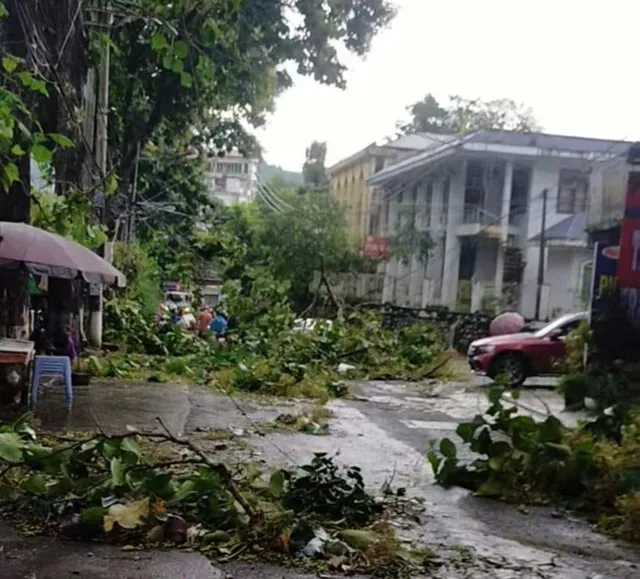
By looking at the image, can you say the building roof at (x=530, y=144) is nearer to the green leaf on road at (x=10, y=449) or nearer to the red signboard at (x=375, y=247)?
the red signboard at (x=375, y=247)

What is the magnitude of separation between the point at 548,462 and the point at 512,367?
11.0 m

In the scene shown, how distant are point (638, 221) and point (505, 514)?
225 inches

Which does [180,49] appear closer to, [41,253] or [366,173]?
[41,253]

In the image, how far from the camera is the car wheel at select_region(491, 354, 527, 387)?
59.8ft

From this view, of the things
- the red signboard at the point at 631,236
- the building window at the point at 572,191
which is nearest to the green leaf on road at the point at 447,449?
the red signboard at the point at 631,236

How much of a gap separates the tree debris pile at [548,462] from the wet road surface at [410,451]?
23 centimetres

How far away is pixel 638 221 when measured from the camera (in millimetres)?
11219

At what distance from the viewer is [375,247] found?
35094mm

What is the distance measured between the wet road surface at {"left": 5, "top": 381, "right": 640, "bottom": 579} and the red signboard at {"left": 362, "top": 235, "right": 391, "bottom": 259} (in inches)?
669

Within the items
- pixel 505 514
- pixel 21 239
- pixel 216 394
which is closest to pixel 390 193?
pixel 216 394

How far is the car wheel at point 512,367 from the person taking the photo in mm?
18219

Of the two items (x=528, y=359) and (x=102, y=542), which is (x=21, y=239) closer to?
(x=102, y=542)

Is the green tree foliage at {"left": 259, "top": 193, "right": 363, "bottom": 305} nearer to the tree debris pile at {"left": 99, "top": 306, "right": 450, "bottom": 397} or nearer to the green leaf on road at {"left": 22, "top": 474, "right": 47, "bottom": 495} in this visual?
the tree debris pile at {"left": 99, "top": 306, "right": 450, "bottom": 397}

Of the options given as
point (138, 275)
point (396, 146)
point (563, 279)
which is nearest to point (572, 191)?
point (563, 279)
